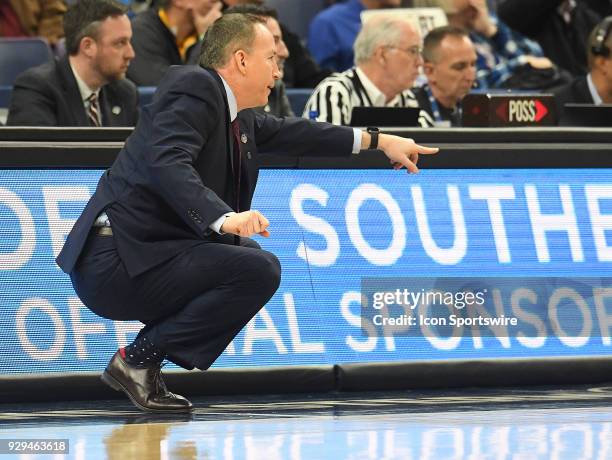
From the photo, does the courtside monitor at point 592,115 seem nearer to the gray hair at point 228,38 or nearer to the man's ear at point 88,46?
the gray hair at point 228,38

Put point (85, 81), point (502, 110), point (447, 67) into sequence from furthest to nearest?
point (447, 67) → point (85, 81) → point (502, 110)

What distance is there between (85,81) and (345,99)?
1.42 meters

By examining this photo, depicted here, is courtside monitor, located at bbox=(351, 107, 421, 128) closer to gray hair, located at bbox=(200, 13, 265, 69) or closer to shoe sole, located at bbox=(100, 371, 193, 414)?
gray hair, located at bbox=(200, 13, 265, 69)

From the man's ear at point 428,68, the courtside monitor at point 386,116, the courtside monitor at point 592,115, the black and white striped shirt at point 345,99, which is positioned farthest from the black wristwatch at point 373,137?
the man's ear at point 428,68

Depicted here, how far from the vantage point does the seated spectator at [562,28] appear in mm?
10367

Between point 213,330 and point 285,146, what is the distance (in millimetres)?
869

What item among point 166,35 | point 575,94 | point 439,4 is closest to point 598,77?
point 575,94

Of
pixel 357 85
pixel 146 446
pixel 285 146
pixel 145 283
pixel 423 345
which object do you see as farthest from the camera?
pixel 357 85

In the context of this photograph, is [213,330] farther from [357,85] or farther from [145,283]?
[357,85]

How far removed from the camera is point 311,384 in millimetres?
5883

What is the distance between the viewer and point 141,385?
5.30 meters

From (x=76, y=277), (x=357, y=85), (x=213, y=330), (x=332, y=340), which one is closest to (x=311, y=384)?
(x=332, y=340)

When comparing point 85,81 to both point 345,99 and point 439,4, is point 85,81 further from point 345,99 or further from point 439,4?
point 439,4
